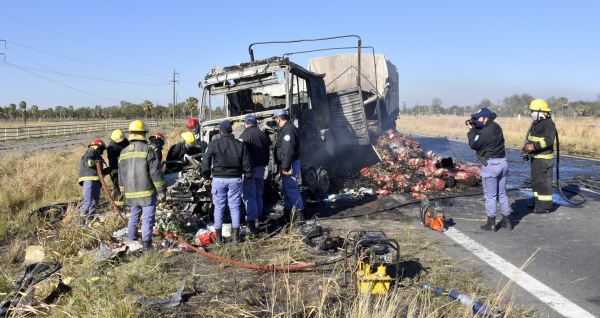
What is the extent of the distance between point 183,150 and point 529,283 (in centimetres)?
629

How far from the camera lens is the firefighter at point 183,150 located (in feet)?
24.8

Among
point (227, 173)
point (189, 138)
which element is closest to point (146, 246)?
point (227, 173)

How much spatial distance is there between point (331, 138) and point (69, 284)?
613 cm

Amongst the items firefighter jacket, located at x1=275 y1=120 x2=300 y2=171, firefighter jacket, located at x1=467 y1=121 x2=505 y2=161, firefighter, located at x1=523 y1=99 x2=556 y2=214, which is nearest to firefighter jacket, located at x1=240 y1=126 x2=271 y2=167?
firefighter jacket, located at x1=275 y1=120 x2=300 y2=171

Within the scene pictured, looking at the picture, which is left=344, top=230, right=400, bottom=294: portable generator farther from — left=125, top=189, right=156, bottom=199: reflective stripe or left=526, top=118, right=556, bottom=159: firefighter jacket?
left=526, top=118, right=556, bottom=159: firefighter jacket

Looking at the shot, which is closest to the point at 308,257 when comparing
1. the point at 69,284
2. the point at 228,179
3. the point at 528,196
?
the point at 228,179

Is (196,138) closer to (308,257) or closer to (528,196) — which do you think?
(308,257)

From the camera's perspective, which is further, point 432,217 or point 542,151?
point 542,151

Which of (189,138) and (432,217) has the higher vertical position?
(189,138)

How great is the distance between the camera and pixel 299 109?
7871mm

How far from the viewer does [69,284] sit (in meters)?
3.84

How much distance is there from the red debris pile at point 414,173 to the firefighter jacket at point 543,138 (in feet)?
7.26

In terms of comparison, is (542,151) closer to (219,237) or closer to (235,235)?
(235,235)

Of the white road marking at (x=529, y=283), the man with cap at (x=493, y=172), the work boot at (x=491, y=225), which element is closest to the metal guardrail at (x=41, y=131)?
the man with cap at (x=493, y=172)
